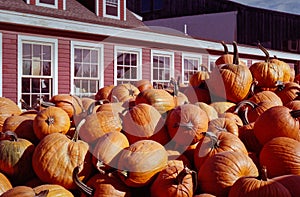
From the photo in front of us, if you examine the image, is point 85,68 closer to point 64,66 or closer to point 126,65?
point 64,66

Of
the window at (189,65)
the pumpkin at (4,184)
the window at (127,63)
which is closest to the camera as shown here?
the pumpkin at (4,184)

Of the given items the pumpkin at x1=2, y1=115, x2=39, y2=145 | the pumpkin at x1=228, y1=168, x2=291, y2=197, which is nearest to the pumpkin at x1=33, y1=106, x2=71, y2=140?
the pumpkin at x1=2, y1=115, x2=39, y2=145

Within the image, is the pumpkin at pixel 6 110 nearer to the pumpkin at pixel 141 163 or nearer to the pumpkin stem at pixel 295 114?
the pumpkin at pixel 141 163

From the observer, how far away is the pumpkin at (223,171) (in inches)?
83.5

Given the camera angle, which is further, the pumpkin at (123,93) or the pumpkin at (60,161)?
the pumpkin at (123,93)

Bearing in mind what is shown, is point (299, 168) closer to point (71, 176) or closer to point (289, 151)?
point (289, 151)

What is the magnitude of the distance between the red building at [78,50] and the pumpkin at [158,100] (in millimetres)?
6121

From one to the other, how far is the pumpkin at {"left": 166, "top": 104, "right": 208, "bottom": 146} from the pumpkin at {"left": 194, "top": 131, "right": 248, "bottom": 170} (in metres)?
0.08

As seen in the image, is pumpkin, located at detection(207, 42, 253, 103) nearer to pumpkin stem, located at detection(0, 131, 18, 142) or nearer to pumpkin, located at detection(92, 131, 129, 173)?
pumpkin, located at detection(92, 131, 129, 173)

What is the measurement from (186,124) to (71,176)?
80 cm

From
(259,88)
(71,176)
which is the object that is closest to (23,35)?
(259,88)

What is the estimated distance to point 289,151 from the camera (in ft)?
7.50

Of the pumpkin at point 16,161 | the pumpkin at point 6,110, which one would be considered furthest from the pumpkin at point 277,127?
the pumpkin at point 6,110

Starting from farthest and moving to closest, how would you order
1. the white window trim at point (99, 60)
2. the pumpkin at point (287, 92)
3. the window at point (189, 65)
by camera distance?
the window at point (189, 65) → the white window trim at point (99, 60) → the pumpkin at point (287, 92)
